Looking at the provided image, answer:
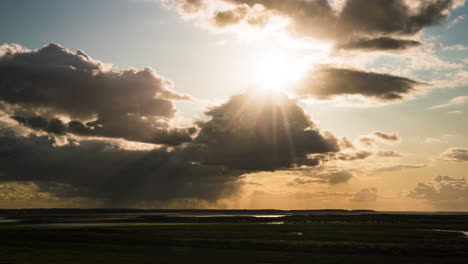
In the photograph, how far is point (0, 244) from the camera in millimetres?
66438

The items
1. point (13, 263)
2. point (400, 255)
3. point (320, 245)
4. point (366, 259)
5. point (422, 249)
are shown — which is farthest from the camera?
point (320, 245)

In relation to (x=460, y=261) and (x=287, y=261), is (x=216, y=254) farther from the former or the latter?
(x=460, y=261)

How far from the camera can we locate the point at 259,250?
194ft

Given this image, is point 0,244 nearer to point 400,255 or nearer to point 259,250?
point 259,250

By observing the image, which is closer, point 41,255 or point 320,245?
point 41,255

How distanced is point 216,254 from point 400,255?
76.3ft

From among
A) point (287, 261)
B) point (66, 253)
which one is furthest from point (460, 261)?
point (66, 253)

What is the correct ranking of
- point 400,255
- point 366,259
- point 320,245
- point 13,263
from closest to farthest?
point 13,263 < point 366,259 < point 400,255 < point 320,245

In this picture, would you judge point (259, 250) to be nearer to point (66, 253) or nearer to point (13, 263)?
point (66, 253)

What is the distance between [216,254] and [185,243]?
48.7 ft

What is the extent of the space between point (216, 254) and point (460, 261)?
28.8m

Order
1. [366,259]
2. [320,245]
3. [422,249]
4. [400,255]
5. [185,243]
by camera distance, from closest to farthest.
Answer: [366,259] < [400,255] < [422,249] < [320,245] < [185,243]

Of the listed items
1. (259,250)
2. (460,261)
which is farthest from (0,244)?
(460,261)

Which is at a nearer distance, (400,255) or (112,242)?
(400,255)
